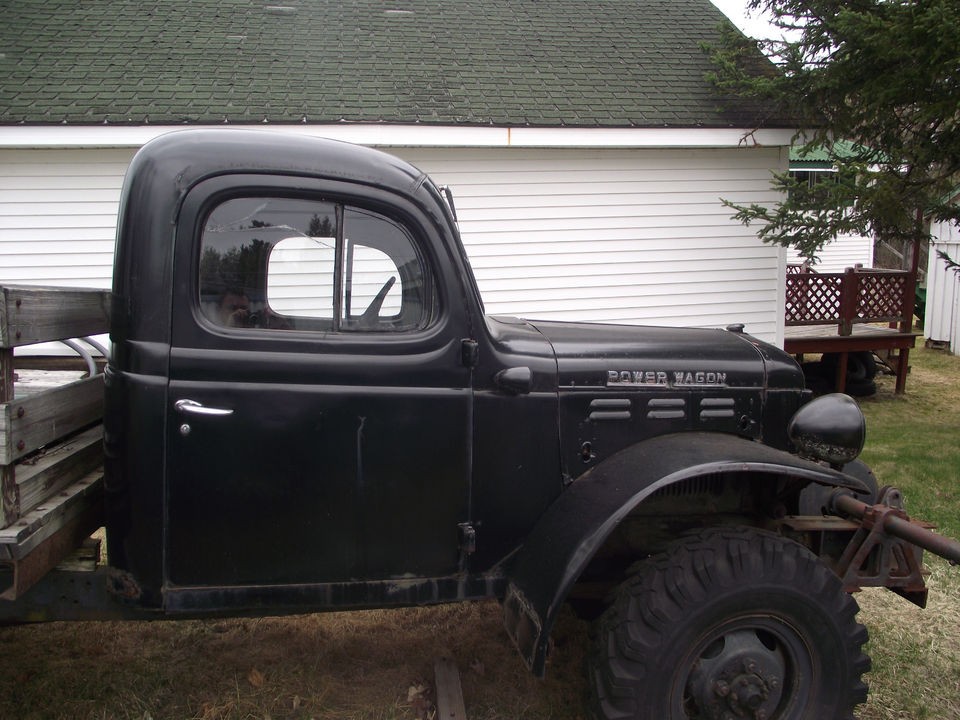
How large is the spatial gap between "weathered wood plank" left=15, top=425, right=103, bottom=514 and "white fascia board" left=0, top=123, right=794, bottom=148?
4800 millimetres

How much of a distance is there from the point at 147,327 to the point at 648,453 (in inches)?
72.0

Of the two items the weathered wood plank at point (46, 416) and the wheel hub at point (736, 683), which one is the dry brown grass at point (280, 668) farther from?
the weathered wood plank at point (46, 416)

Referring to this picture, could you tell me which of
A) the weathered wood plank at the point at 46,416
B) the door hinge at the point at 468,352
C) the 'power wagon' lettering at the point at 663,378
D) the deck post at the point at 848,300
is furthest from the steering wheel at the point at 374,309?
the deck post at the point at 848,300

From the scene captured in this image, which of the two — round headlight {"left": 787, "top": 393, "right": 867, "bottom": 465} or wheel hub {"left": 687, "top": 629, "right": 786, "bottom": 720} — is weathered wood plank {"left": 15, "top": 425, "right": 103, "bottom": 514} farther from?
round headlight {"left": 787, "top": 393, "right": 867, "bottom": 465}

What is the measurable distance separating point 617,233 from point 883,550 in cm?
649

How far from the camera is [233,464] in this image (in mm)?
Answer: 2414

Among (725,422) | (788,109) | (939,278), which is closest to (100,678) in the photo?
(725,422)

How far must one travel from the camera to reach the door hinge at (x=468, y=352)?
2568mm

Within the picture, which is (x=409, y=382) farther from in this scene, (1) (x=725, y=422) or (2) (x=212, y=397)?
(1) (x=725, y=422)

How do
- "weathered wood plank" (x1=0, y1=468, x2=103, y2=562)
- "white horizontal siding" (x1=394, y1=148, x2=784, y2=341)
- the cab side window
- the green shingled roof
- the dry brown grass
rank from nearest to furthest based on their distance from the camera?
"weathered wood plank" (x1=0, y1=468, x2=103, y2=562) < the cab side window < the dry brown grass < the green shingled roof < "white horizontal siding" (x1=394, y1=148, x2=784, y2=341)

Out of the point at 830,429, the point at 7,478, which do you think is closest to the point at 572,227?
the point at 830,429

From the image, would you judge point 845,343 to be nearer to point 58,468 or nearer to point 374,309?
point 374,309

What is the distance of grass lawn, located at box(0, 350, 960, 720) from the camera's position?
306cm

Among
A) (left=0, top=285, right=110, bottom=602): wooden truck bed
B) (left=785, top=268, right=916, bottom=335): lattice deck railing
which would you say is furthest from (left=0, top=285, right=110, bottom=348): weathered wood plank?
(left=785, top=268, right=916, bottom=335): lattice deck railing
